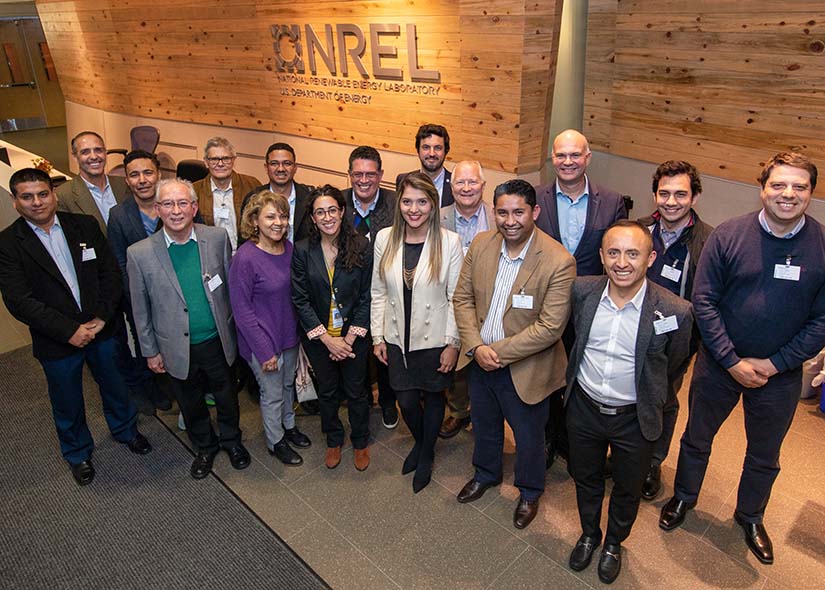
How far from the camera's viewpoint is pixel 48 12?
10172 millimetres

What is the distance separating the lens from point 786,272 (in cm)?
237

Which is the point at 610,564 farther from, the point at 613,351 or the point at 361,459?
the point at 361,459

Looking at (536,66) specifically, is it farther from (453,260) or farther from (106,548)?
(106,548)

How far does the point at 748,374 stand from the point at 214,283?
2.68m

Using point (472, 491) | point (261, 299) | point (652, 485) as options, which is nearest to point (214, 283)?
point (261, 299)

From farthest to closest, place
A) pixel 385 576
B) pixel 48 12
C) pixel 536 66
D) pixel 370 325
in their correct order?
1. pixel 48 12
2. pixel 536 66
3. pixel 370 325
4. pixel 385 576

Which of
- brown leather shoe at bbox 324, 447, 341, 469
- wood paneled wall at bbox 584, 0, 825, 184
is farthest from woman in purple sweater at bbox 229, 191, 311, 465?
wood paneled wall at bbox 584, 0, 825, 184

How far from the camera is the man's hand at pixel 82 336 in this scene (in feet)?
10.3

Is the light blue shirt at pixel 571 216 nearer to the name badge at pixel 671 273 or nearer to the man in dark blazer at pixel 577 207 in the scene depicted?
the man in dark blazer at pixel 577 207

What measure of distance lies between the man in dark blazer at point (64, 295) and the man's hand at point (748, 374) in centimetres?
329

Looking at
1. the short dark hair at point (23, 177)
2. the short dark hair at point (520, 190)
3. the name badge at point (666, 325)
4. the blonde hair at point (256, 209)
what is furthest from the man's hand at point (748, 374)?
the short dark hair at point (23, 177)

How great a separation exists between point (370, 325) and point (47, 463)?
2329 millimetres

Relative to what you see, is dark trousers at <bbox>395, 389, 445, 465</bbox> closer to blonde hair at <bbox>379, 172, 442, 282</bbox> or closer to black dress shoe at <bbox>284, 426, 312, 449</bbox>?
blonde hair at <bbox>379, 172, 442, 282</bbox>

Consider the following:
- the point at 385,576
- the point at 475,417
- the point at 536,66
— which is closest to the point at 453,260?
the point at 475,417
